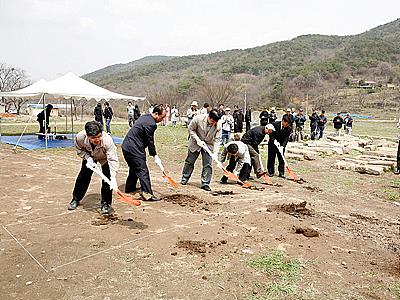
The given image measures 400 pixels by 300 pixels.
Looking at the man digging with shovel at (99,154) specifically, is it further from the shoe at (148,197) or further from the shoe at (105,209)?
the shoe at (148,197)

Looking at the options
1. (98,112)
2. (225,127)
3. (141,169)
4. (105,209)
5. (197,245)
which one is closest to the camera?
(197,245)

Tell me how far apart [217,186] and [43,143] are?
30.9 ft

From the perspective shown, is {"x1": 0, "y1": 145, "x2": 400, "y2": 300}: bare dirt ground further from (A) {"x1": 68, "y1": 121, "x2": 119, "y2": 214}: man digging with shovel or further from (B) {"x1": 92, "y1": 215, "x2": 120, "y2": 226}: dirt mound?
(A) {"x1": 68, "y1": 121, "x2": 119, "y2": 214}: man digging with shovel

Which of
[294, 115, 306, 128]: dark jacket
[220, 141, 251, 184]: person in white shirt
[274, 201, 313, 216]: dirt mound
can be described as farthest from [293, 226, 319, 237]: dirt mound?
[294, 115, 306, 128]: dark jacket

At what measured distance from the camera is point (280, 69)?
7575cm

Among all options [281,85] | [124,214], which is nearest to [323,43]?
[281,85]

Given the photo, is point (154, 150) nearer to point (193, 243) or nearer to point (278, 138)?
point (193, 243)

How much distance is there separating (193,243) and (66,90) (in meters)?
11.2

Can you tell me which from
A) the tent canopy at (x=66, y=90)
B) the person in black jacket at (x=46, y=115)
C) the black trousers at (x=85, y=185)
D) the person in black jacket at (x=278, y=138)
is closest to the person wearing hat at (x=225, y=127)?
the tent canopy at (x=66, y=90)

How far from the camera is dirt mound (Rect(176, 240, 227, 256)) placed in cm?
420

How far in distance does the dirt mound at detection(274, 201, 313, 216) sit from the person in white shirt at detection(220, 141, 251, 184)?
6.06 ft

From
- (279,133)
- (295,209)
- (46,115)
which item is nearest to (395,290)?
(295,209)

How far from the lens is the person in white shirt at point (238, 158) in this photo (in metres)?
7.59

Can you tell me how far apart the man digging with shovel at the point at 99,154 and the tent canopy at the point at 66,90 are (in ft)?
29.3
